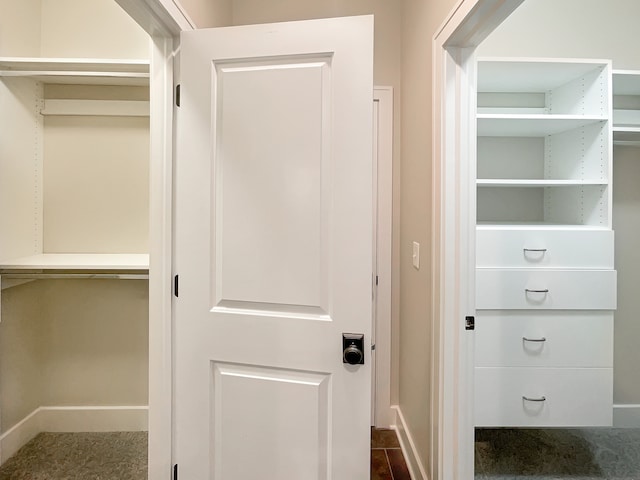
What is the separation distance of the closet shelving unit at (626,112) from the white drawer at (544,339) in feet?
3.41

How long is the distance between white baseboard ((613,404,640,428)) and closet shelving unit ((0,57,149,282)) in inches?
116

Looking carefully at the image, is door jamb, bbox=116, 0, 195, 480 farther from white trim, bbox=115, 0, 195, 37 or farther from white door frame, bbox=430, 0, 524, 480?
white door frame, bbox=430, 0, 524, 480

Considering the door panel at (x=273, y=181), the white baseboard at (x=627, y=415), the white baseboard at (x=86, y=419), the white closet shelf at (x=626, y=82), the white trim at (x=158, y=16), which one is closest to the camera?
the white trim at (x=158, y=16)

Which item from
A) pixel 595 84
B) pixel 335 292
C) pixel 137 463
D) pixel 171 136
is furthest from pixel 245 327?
pixel 595 84

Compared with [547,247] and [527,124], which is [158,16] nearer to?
[527,124]

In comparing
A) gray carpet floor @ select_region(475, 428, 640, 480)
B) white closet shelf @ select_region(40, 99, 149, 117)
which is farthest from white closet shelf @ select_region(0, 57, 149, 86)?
gray carpet floor @ select_region(475, 428, 640, 480)

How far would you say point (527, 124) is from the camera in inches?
78.7

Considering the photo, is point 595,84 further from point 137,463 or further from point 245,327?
point 137,463

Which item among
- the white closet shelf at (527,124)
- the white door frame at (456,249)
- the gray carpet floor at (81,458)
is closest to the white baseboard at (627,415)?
the white door frame at (456,249)

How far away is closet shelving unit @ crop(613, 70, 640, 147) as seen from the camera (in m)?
2.09

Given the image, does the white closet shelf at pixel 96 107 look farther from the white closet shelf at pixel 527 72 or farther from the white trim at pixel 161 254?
the white closet shelf at pixel 527 72

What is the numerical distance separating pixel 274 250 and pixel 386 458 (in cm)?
145

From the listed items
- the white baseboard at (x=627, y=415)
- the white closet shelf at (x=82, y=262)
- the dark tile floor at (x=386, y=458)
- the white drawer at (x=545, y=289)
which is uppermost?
the white closet shelf at (x=82, y=262)

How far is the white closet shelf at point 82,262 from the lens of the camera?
180cm
